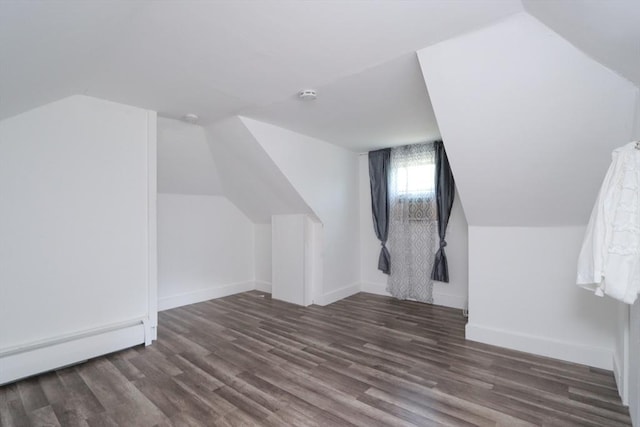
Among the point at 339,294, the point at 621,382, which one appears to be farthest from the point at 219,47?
the point at 339,294

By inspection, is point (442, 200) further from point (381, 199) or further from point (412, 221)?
point (381, 199)

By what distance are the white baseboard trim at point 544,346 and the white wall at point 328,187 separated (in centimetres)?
204

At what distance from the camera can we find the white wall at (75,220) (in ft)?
7.92

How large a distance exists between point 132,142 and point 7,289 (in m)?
1.57

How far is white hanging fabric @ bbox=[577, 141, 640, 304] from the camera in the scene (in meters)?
1.38

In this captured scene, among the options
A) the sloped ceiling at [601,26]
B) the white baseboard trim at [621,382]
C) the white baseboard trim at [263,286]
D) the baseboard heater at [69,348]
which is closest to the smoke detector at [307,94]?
the sloped ceiling at [601,26]

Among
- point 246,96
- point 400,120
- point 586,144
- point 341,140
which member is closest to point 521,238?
point 586,144

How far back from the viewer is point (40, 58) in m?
1.74

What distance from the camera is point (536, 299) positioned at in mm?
2826

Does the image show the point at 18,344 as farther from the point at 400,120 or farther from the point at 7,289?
the point at 400,120

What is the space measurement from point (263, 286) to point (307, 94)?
361cm

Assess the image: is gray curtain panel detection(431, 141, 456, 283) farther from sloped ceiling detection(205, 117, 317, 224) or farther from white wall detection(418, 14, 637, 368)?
sloped ceiling detection(205, 117, 317, 224)

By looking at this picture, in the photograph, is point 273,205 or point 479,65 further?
point 273,205

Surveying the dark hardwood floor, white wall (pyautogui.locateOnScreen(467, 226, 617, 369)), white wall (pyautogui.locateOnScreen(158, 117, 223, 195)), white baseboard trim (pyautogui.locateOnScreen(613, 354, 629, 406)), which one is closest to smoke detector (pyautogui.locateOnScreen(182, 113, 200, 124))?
white wall (pyautogui.locateOnScreen(158, 117, 223, 195))
